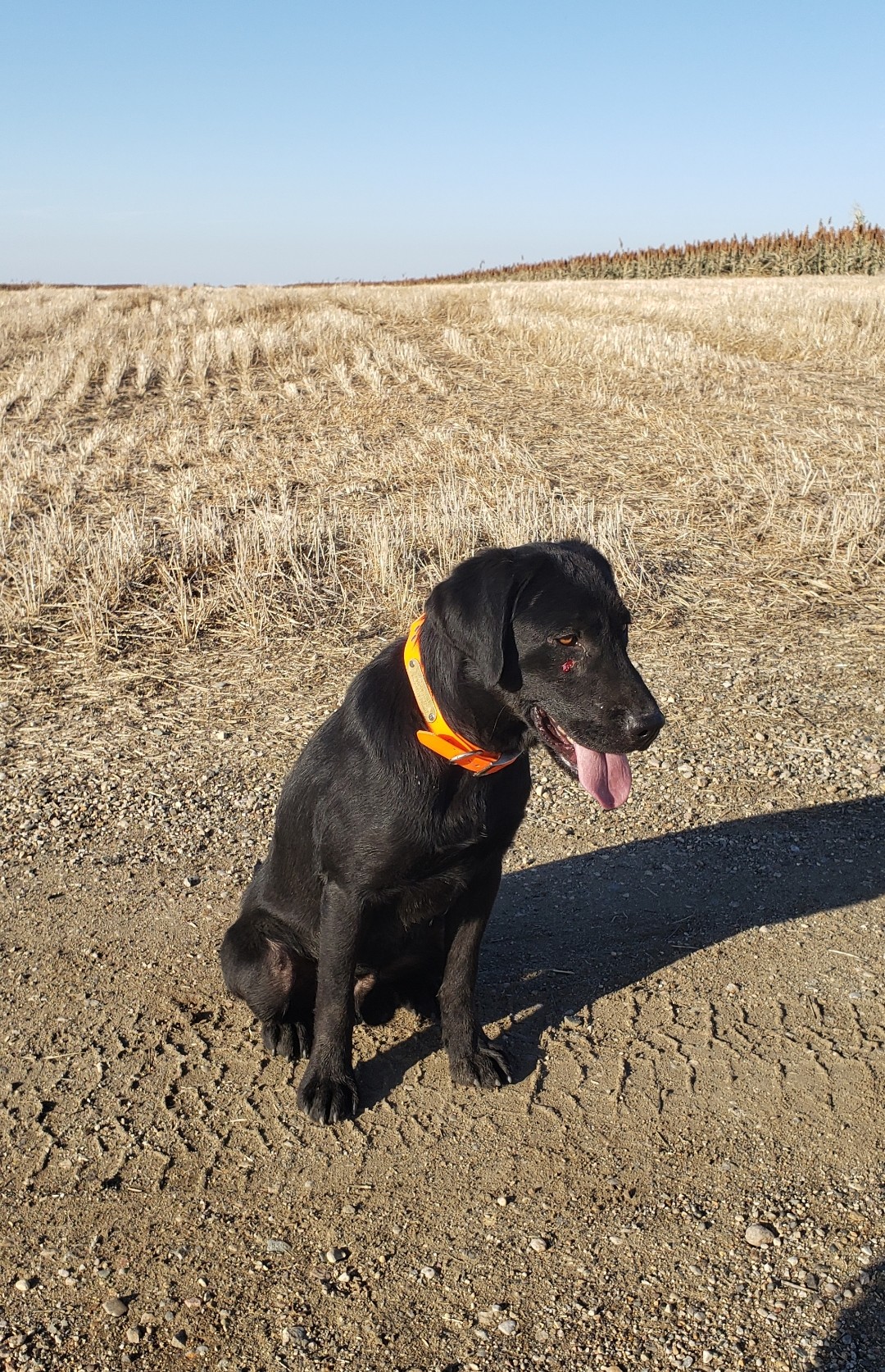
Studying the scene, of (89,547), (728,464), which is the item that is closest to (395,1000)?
(89,547)

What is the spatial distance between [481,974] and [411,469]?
7885mm

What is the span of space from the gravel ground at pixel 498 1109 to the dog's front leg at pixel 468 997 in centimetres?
8

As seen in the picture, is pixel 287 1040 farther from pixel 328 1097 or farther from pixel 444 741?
pixel 444 741

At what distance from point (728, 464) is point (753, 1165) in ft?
28.2

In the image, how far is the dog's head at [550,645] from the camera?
9.81 feet

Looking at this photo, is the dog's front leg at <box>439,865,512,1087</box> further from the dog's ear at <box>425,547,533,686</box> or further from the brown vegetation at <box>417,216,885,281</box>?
the brown vegetation at <box>417,216,885,281</box>

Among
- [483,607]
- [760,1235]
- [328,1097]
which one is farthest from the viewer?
[328,1097]

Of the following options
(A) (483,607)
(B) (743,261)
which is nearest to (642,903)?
(A) (483,607)

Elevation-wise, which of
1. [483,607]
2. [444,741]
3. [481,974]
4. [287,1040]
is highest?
[483,607]

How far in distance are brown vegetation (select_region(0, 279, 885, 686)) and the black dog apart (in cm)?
373

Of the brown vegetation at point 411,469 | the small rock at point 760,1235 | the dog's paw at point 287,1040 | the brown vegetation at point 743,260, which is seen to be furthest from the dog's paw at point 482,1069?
the brown vegetation at point 743,260

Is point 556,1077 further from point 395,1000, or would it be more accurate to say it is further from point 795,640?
point 795,640

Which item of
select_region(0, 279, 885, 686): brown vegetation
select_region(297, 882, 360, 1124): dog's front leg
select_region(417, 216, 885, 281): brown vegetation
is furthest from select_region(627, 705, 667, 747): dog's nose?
select_region(417, 216, 885, 281): brown vegetation

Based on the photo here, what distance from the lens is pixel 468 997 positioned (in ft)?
11.2
